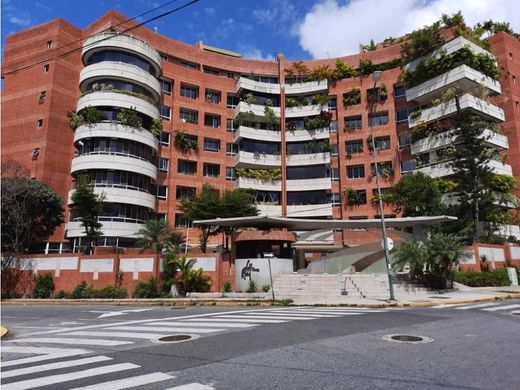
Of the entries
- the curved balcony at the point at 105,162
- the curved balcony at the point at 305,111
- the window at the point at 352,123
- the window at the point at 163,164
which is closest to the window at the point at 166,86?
the window at the point at 163,164

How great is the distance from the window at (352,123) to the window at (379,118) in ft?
4.31

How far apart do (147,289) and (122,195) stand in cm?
1248

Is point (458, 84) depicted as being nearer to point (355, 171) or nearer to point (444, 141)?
point (444, 141)

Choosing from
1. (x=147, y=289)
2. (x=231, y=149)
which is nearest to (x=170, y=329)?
(x=147, y=289)

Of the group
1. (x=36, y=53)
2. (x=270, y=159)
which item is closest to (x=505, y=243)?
(x=270, y=159)

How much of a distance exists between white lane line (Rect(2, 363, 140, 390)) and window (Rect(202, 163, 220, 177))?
3981 cm

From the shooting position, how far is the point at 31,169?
39000mm

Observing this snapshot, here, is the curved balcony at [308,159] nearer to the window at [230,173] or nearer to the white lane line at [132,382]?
the window at [230,173]

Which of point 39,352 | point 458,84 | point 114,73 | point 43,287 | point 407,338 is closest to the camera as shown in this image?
point 39,352

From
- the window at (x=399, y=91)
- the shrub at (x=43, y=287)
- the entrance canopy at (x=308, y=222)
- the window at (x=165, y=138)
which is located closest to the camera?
the shrub at (x=43, y=287)

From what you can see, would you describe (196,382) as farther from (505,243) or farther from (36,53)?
(36,53)

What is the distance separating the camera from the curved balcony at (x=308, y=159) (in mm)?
47634

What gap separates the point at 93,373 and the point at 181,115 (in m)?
42.3

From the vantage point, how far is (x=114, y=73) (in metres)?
38.8
